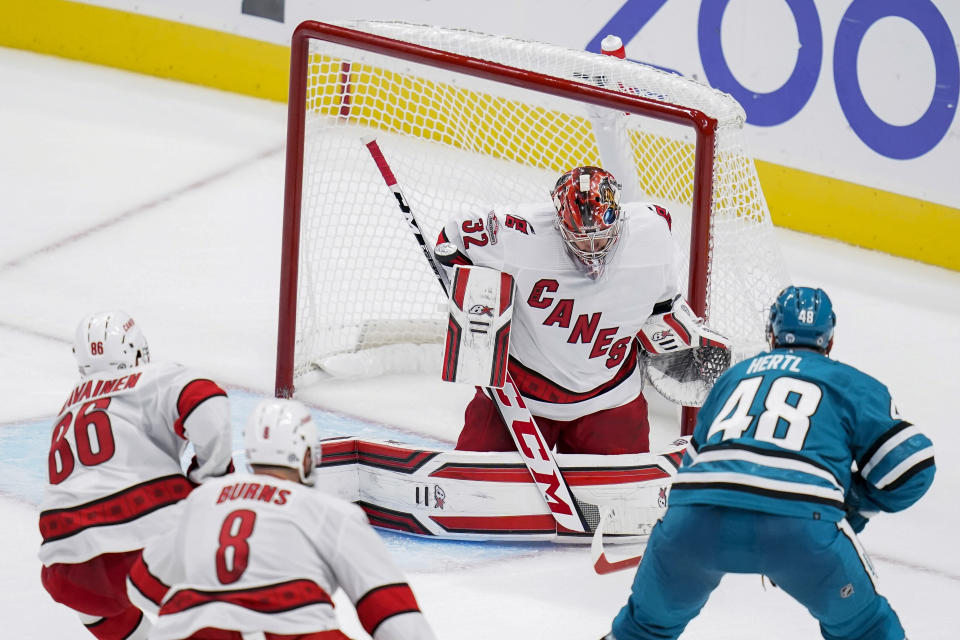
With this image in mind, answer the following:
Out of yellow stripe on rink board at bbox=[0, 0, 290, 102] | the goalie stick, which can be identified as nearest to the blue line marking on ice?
the goalie stick

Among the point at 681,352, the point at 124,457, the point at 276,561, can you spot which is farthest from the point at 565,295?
the point at 276,561

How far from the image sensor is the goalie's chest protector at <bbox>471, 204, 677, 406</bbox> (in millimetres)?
4352

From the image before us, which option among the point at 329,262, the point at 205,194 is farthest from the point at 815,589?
the point at 205,194

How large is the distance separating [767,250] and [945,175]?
2193 millimetres

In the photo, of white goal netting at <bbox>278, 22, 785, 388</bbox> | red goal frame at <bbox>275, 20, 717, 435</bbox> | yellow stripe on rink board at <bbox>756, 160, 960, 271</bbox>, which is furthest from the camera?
yellow stripe on rink board at <bbox>756, 160, 960, 271</bbox>

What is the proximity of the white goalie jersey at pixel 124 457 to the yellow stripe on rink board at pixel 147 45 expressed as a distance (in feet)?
16.6

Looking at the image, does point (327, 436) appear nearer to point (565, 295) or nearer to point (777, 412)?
point (565, 295)

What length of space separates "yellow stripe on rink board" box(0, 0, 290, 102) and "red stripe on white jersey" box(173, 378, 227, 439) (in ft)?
16.7

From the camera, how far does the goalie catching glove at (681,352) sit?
14.4 ft

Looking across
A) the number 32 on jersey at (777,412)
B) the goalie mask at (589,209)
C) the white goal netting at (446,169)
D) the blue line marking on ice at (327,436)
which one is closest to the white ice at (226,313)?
the blue line marking on ice at (327,436)

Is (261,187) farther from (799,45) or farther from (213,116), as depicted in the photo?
(799,45)

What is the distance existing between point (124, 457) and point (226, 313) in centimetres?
282

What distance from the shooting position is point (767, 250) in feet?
16.1

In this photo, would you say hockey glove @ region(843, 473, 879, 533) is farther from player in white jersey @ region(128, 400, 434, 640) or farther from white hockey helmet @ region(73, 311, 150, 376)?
white hockey helmet @ region(73, 311, 150, 376)
